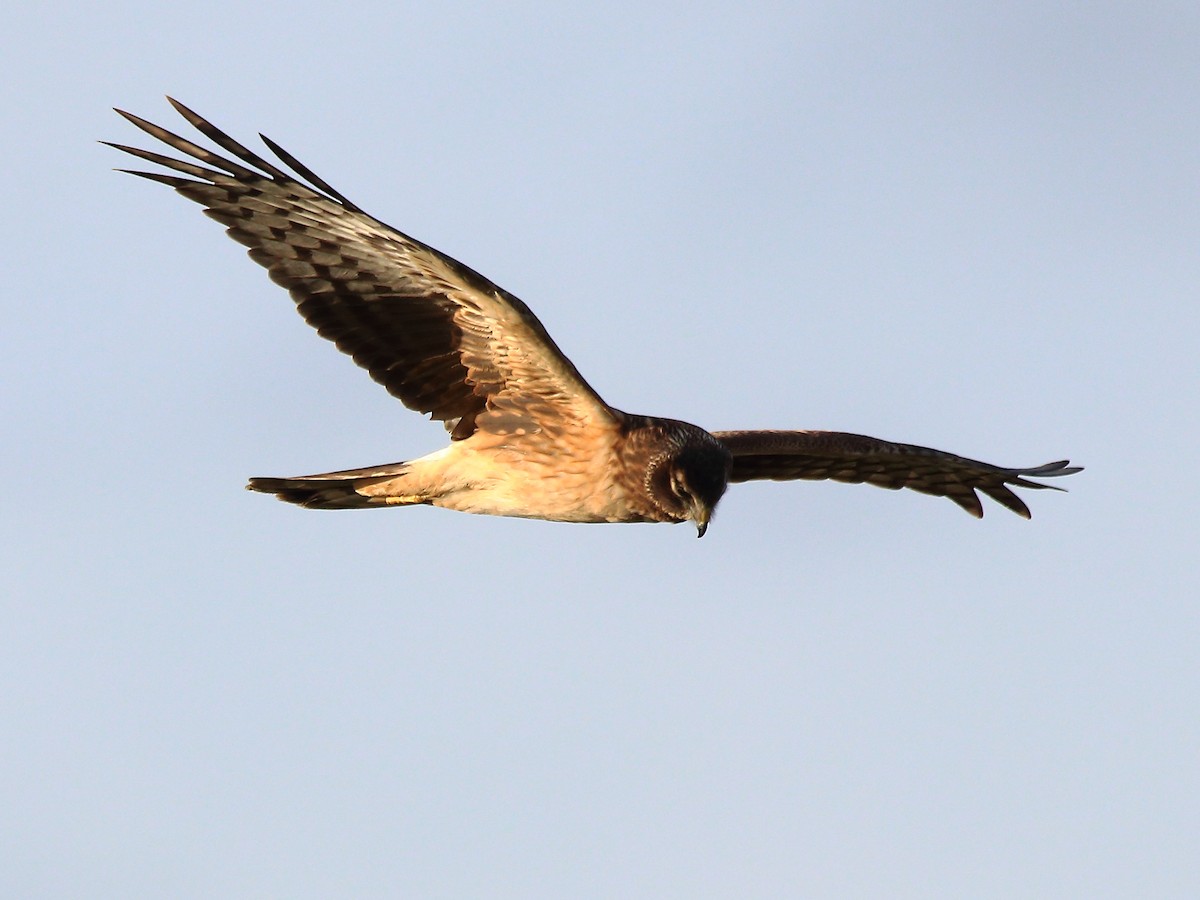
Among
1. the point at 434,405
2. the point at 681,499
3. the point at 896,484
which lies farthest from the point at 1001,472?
the point at 434,405

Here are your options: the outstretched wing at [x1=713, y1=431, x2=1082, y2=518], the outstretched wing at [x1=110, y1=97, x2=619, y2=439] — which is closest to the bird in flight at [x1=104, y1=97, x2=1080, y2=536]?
the outstretched wing at [x1=110, y1=97, x2=619, y2=439]

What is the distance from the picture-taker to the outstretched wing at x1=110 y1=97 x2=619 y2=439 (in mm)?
9719

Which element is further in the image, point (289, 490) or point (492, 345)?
point (289, 490)

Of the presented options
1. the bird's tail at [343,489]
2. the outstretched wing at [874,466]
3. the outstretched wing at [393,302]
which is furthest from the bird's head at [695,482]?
the bird's tail at [343,489]

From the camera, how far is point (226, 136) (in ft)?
31.4

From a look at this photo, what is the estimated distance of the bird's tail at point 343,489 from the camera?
36.2 feet

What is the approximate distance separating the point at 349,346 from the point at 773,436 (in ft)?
10.1

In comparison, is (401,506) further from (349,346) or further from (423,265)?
(423,265)

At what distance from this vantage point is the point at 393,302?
10.3m

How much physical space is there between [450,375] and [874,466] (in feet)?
12.7

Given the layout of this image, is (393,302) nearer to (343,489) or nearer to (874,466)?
(343,489)

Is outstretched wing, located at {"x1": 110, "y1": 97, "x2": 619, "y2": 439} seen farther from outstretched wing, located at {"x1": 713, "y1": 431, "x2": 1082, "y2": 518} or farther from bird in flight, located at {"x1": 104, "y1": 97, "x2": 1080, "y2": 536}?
outstretched wing, located at {"x1": 713, "y1": 431, "x2": 1082, "y2": 518}

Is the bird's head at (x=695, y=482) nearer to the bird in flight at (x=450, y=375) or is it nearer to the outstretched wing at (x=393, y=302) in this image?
the bird in flight at (x=450, y=375)

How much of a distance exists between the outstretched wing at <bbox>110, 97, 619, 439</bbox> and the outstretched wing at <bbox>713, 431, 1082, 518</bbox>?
181 centimetres
